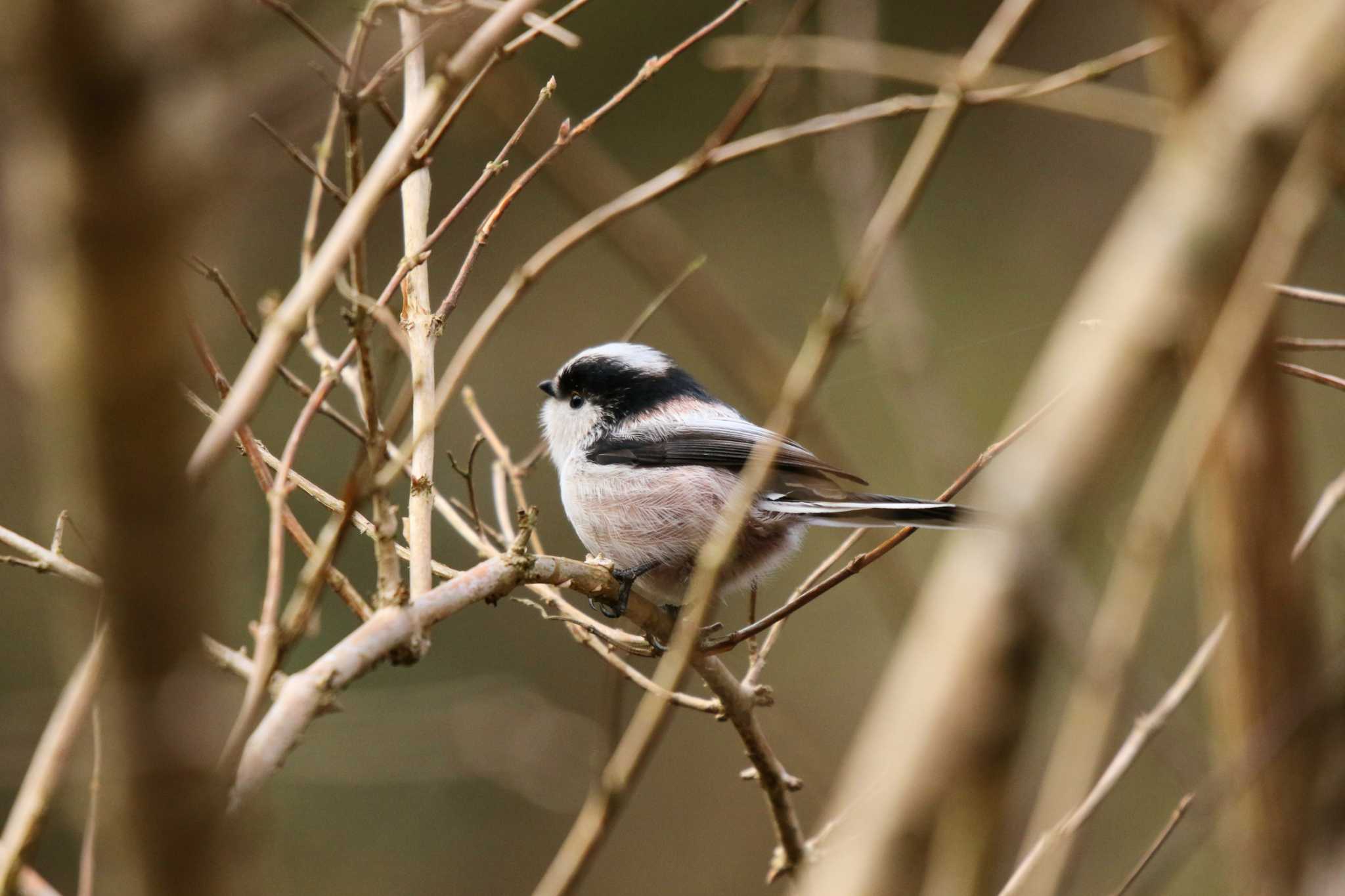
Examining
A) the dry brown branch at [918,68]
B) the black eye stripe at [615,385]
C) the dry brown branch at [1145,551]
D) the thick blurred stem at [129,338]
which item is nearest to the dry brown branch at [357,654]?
the thick blurred stem at [129,338]

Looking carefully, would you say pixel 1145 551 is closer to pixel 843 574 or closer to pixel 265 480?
pixel 843 574

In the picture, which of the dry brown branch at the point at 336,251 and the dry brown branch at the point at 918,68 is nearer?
the dry brown branch at the point at 336,251

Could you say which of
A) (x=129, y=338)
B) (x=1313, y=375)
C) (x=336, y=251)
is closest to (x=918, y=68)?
(x=1313, y=375)

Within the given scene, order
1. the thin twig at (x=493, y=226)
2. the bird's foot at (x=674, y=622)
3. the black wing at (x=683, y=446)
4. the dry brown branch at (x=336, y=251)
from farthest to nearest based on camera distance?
1. the black wing at (x=683, y=446)
2. the bird's foot at (x=674, y=622)
3. the thin twig at (x=493, y=226)
4. the dry brown branch at (x=336, y=251)

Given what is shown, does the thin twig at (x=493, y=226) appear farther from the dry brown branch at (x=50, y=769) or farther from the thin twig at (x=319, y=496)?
the dry brown branch at (x=50, y=769)

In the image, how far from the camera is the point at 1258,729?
273 centimetres

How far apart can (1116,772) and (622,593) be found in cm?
112

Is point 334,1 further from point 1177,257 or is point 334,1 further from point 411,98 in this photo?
point 1177,257

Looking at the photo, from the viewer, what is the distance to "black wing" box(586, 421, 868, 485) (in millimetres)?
3715

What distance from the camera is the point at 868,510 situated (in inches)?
114

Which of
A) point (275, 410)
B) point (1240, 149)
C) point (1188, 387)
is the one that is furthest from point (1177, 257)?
point (275, 410)

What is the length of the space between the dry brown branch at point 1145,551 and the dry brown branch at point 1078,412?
0.20 m

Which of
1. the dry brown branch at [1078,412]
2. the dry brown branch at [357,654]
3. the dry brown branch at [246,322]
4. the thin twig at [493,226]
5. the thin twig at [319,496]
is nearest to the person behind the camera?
the dry brown branch at [1078,412]

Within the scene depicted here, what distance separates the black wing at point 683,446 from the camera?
3.71 meters
